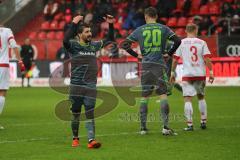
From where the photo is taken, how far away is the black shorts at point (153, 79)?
12453mm

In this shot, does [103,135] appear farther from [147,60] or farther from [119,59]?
[119,59]

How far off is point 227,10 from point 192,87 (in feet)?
60.4

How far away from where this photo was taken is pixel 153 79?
1249cm

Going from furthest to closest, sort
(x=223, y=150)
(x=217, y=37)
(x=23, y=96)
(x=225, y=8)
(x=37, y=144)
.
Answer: (x=225, y=8) → (x=217, y=37) → (x=23, y=96) → (x=37, y=144) → (x=223, y=150)

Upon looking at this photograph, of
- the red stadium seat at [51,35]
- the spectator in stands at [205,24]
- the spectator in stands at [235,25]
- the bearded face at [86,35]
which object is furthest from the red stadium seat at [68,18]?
the bearded face at [86,35]

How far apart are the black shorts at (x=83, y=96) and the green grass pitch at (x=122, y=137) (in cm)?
71

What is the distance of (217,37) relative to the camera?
28.7 m

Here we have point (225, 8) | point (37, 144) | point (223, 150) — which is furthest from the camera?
point (225, 8)

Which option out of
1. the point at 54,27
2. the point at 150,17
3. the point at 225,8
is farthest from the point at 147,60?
the point at 54,27

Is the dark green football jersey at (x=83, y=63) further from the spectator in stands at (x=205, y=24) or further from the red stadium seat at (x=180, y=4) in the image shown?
the red stadium seat at (x=180, y=4)

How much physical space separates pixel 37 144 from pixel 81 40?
204 centimetres

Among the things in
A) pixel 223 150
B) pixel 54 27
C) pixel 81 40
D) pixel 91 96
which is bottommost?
pixel 223 150

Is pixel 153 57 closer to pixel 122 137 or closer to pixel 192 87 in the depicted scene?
pixel 192 87

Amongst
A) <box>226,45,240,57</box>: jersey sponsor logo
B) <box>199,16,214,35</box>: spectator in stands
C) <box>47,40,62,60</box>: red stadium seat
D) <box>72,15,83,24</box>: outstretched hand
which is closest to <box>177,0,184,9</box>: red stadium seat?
<box>199,16,214,35</box>: spectator in stands
